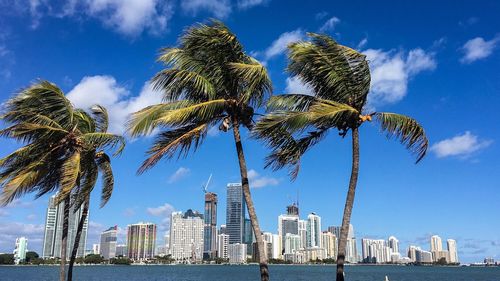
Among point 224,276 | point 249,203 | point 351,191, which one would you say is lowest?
point 224,276

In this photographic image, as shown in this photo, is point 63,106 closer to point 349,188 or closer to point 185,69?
point 185,69

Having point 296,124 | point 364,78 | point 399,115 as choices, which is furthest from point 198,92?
point 399,115

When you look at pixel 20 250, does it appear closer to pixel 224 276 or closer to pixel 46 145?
pixel 224 276

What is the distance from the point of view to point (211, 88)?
40.9ft

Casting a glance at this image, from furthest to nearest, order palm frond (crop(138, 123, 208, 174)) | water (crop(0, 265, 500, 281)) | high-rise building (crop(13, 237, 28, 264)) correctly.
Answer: high-rise building (crop(13, 237, 28, 264)) → water (crop(0, 265, 500, 281)) → palm frond (crop(138, 123, 208, 174))

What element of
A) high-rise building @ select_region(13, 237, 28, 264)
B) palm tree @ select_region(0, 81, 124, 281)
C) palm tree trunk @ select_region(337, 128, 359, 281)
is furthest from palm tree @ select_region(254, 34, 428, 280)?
high-rise building @ select_region(13, 237, 28, 264)

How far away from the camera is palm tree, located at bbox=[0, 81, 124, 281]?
1383 centimetres

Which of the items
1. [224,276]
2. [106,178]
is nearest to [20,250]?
[224,276]

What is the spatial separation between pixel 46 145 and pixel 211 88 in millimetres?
5676

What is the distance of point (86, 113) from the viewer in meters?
16.4

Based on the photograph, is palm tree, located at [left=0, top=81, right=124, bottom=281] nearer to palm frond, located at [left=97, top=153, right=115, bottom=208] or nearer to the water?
palm frond, located at [left=97, top=153, right=115, bottom=208]

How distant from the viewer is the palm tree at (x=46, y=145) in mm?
13827

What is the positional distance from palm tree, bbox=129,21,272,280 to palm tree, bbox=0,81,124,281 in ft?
12.2

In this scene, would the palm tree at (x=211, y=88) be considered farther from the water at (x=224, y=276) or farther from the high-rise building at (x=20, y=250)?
the high-rise building at (x=20, y=250)
